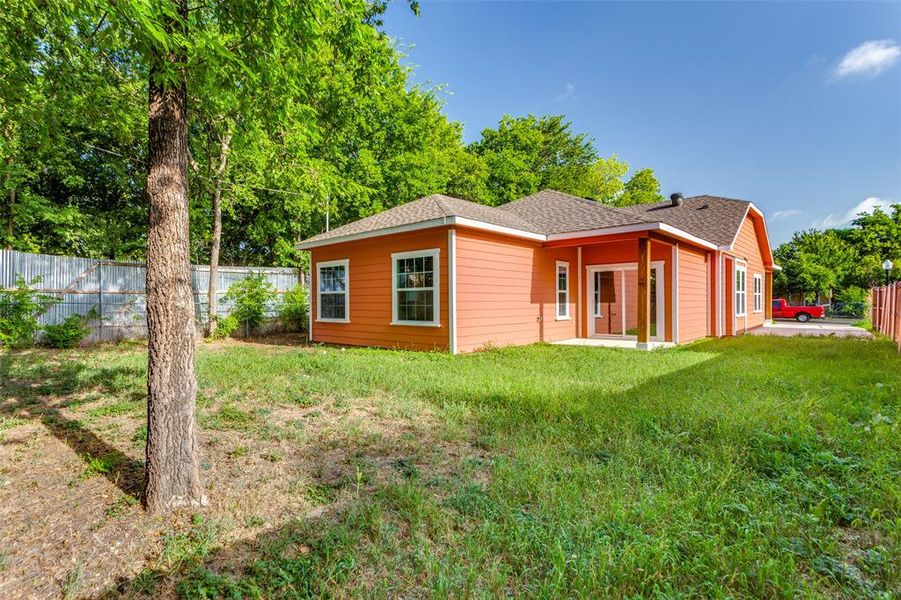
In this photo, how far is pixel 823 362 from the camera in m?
6.86

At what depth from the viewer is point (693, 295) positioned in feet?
36.4

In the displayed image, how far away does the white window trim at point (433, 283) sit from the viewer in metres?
8.52

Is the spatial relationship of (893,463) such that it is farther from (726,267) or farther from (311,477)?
(726,267)

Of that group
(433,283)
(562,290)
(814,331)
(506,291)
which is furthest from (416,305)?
(814,331)

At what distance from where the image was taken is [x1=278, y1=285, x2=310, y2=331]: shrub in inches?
534

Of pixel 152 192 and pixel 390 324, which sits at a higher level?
pixel 152 192

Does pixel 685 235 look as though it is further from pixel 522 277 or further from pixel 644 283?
pixel 522 277

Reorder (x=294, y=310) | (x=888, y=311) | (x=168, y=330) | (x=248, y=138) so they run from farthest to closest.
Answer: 1. (x=294, y=310)
2. (x=888, y=311)
3. (x=248, y=138)
4. (x=168, y=330)

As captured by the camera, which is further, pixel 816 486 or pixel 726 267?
pixel 726 267

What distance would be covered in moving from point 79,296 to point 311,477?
36.3 ft

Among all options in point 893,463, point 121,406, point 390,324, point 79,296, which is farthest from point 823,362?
point 79,296

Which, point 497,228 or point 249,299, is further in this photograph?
point 249,299

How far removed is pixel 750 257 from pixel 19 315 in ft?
68.0

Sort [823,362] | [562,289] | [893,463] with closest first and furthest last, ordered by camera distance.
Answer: [893,463]
[823,362]
[562,289]
